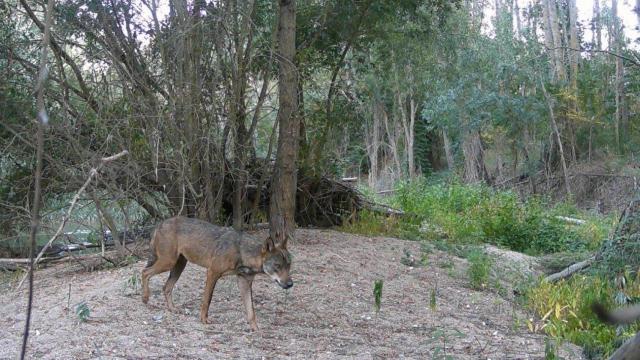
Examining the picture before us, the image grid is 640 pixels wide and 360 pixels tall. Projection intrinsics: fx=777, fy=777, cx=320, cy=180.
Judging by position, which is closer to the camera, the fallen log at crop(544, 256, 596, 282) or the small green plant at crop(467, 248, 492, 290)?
the small green plant at crop(467, 248, 492, 290)

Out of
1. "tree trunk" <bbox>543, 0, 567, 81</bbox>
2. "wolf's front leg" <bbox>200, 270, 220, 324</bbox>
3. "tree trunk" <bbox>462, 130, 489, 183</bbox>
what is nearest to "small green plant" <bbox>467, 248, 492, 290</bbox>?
"wolf's front leg" <bbox>200, 270, 220, 324</bbox>

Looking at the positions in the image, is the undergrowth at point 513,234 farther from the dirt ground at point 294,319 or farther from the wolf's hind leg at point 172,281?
the wolf's hind leg at point 172,281

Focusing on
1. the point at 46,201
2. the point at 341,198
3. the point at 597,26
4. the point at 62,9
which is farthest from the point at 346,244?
the point at 597,26

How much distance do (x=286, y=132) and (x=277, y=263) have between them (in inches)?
161

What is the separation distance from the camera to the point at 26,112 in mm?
11180

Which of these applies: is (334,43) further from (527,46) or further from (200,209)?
(527,46)

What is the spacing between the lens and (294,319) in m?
8.57

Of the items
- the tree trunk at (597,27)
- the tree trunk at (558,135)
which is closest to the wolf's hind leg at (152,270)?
the tree trunk at (558,135)

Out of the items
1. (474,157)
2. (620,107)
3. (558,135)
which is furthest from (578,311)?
(474,157)

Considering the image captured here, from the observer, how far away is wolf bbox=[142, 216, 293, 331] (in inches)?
314

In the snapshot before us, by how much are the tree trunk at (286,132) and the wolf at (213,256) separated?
2839 millimetres

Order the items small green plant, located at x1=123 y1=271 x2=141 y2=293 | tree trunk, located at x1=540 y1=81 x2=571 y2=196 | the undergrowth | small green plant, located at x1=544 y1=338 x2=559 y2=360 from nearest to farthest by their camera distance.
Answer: small green plant, located at x1=544 y1=338 x2=559 y2=360 → small green plant, located at x1=123 y1=271 x2=141 y2=293 → the undergrowth → tree trunk, located at x1=540 y1=81 x2=571 y2=196

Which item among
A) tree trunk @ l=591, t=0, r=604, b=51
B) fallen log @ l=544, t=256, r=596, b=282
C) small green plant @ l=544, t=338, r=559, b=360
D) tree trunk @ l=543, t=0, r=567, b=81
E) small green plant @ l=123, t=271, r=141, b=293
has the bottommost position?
small green plant @ l=544, t=338, r=559, b=360

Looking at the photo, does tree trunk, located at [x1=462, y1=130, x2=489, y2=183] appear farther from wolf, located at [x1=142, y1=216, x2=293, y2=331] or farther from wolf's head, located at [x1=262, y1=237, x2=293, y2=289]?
wolf's head, located at [x1=262, y1=237, x2=293, y2=289]
